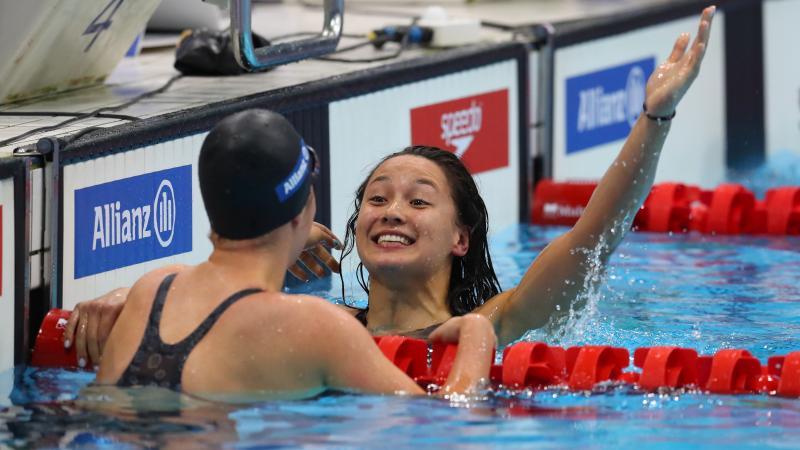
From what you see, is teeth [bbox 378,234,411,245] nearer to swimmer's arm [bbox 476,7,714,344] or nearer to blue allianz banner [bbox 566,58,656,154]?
swimmer's arm [bbox 476,7,714,344]

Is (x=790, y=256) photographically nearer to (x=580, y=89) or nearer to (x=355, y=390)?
(x=580, y=89)

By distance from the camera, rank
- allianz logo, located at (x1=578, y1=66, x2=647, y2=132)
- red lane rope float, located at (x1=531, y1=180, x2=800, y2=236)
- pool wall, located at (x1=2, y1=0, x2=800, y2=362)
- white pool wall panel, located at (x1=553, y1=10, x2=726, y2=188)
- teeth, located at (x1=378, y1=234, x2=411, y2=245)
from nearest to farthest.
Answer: teeth, located at (x1=378, y1=234, x2=411, y2=245), pool wall, located at (x1=2, y1=0, x2=800, y2=362), red lane rope float, located at (x1=531, y1=180, x2=800, y2=236), white pool wall panel, located at (x1=553, y1=10, x2=726, y2=188), allianz logo, located at (x1=578, y1=66, x2=647, y2=132)

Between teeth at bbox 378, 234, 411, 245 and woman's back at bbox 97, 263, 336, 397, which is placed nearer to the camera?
woman's back at bbox 97, 263, 336, 397

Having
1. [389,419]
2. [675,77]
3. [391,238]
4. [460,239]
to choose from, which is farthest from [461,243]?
[389,419]

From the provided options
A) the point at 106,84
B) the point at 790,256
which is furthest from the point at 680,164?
the point at 106,84

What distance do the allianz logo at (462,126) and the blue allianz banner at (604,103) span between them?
76 cm

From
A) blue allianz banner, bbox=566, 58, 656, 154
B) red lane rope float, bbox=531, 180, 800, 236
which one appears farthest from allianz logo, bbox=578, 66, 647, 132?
red lane rope float, bbox=531, 180, 800, 236

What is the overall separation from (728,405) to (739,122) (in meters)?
5.12

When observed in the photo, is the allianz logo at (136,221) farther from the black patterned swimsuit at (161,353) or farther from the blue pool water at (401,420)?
the black patterned swimsuit at (161,353)

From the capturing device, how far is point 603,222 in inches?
142

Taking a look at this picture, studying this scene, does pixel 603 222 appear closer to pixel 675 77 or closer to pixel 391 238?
Answer: pixel 675 77

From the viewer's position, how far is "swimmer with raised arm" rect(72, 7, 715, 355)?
3531 mm

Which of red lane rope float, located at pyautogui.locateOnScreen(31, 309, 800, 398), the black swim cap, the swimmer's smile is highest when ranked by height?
the black swim cap

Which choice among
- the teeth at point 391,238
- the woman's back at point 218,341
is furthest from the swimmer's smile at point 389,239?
the woman's back at point 218,341
